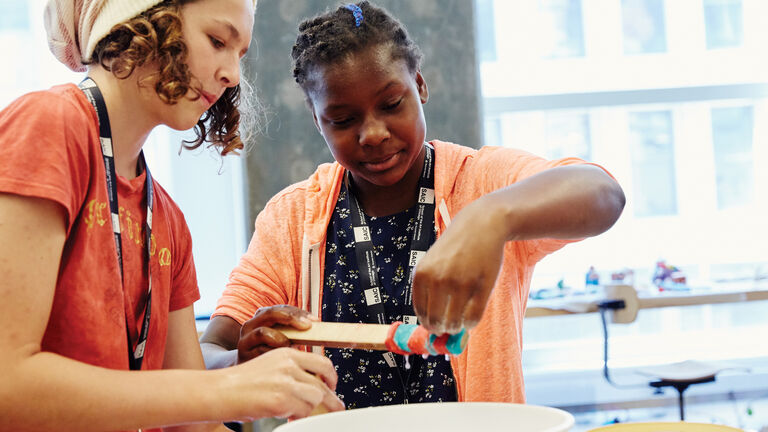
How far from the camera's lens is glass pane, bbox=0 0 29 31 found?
2914 mm

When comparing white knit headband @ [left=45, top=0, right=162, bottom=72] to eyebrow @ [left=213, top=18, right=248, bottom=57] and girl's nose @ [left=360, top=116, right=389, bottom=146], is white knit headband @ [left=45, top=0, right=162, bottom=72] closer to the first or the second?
eyebrow @ [left=213, top=18, right=248, bottom=57]

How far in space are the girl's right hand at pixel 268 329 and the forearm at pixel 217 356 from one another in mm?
67

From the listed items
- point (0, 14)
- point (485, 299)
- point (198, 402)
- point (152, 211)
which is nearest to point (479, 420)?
point (485, 299)

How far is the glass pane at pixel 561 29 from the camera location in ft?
10.8

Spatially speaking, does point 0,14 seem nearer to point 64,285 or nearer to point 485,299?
point 64,285

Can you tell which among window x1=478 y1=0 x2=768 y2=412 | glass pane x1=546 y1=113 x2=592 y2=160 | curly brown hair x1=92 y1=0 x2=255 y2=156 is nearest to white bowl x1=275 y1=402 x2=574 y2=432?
curly brown hair x1=92 y1=0 x2=255 y2=156

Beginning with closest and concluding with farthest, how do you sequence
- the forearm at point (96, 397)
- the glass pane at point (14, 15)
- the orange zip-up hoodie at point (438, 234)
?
the forearm at point (96, 397) → the orange zip-up hoodie at point (438, 234) → the glass pane at point (14, 15)

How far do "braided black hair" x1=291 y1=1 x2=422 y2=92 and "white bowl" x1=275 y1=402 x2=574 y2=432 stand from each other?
25.6 inches

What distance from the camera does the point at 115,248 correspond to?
876 mm

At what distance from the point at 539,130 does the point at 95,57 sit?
262cm

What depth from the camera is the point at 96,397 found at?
0.72 metres

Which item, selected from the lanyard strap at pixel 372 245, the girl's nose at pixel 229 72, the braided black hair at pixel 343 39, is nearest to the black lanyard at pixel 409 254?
the lanyard strap at pixel 372 245

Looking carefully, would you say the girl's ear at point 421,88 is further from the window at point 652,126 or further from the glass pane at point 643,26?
the glass pane at point 643,26

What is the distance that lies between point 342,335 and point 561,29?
2.77 meters
